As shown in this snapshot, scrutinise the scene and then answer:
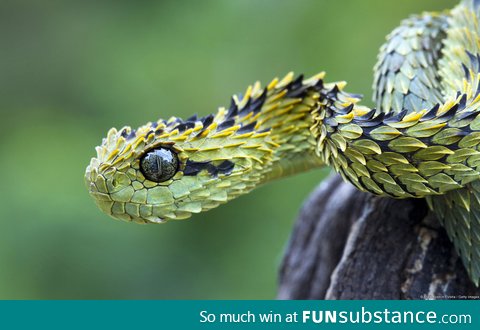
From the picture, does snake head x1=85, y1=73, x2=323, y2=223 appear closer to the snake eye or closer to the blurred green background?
the snake eye

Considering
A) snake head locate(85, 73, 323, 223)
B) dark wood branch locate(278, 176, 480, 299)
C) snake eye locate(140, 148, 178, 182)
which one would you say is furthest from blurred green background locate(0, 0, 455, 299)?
snake eye locate(140, 148, 178, 182)

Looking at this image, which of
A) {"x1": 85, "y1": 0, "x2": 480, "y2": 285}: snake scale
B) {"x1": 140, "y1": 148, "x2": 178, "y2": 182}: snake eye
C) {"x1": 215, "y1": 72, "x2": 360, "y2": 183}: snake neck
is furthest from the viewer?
{"x1": 215, "y1": 72, "x2": 360, "y2": 183}: snake neck

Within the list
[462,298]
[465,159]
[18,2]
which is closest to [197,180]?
[465,159]

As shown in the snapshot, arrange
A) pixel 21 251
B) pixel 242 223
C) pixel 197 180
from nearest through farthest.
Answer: pixel 197 180 < pixel 21 251 < pixel 242 223

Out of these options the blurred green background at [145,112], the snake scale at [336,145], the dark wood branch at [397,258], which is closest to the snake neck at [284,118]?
the snake scale at [336,145]

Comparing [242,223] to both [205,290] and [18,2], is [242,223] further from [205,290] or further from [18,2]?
[18,2]

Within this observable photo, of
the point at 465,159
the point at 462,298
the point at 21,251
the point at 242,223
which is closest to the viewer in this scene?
the point at 465,159
